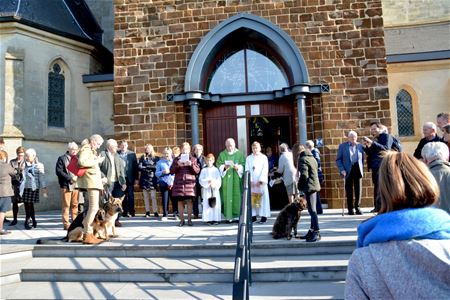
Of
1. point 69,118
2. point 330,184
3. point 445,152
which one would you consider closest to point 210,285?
point 445,152

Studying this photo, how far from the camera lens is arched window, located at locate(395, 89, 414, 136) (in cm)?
1492

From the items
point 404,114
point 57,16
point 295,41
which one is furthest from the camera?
point 57,16

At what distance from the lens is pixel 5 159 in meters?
7.55

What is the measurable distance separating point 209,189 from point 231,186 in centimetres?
51

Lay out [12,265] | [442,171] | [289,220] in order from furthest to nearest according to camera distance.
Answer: [289,220] → [12,265] → [442,171]

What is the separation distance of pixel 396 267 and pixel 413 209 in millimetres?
217

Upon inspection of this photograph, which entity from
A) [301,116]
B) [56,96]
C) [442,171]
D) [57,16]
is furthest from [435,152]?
[57,16]

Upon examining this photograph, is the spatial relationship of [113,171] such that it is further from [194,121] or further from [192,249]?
[194,121]

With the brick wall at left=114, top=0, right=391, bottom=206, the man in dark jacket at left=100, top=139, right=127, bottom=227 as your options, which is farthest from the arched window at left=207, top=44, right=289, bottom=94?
the man in dark jacket at left=100, top=139, right=127, bottom=227

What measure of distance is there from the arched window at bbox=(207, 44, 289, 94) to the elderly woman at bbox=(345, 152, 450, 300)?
33.8 ft

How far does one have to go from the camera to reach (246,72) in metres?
11.6

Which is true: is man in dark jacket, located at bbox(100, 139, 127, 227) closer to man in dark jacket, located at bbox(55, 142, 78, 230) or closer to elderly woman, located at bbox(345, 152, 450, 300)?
man in dark jacket, located at bbox(55, 142, 78, 230)

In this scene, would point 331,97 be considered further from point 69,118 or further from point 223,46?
point 69,118

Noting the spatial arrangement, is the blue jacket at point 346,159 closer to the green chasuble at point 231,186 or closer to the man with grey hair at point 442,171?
the green chasuble at point 231,186
